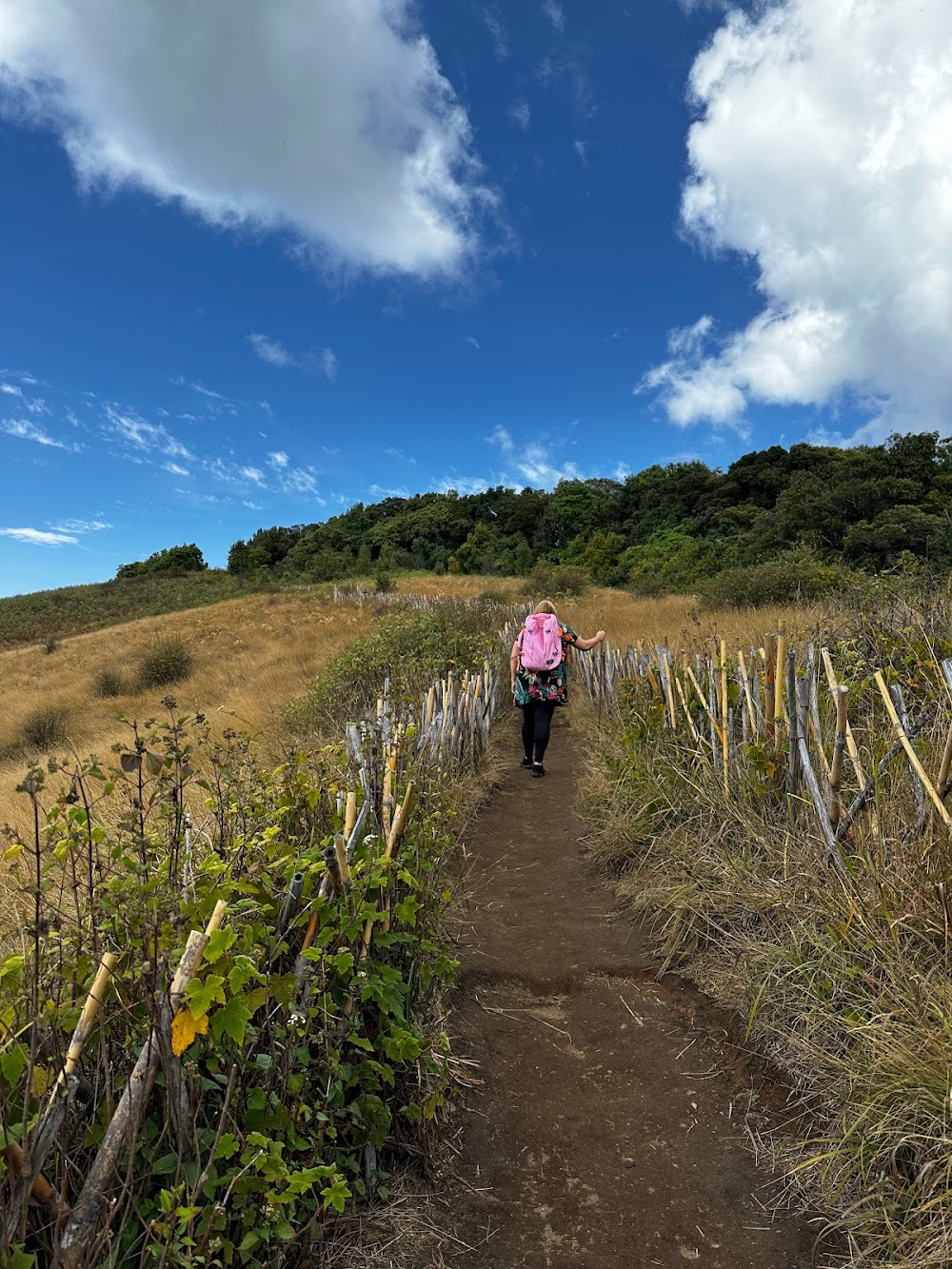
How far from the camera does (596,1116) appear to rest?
243 cm

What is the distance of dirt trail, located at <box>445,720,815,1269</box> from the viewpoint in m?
1.92

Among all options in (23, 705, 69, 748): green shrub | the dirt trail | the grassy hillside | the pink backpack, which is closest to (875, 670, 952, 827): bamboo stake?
the dirt trail

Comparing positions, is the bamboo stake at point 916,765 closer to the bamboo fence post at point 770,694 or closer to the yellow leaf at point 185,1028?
the bamboo fence post at point 770,694

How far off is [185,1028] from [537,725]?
214 inches

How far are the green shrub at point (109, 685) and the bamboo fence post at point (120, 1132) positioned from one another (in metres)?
17.5

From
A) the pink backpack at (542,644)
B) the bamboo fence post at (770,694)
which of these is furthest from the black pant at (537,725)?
the bamboo fence post at (770,694)

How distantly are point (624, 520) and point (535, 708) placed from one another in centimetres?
4629

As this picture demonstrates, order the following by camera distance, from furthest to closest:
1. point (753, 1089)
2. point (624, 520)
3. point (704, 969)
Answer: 1. point (624, 520)
2. point (704, 969)
3. point (753, 1089)

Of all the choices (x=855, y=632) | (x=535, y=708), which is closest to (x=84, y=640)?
(x=535, y=708)

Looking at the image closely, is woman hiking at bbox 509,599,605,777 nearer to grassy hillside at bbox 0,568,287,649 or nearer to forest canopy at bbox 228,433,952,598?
forest canopy at bbox 228,433,952,598

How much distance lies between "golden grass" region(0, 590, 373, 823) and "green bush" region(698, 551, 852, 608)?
8.57m

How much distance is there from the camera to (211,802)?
226 cm

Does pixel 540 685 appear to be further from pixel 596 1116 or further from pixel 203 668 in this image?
pixel 203 668

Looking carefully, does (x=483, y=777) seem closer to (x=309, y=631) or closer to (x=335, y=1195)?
(x=335, y=1195)
